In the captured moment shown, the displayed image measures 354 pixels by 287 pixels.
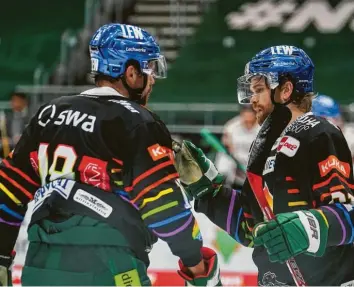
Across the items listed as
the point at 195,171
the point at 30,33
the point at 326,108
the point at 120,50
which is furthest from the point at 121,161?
the point at 30,33

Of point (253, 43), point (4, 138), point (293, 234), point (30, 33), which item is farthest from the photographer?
point (30, 33)

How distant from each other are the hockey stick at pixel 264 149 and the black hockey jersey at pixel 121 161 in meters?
0.65

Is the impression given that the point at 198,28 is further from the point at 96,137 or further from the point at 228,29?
the point at 96,137

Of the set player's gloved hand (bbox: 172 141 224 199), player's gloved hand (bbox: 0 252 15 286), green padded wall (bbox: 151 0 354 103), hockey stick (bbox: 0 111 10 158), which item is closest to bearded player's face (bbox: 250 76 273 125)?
player's gloved hand (bbox: 172 141 224 199)

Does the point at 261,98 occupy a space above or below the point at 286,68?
below

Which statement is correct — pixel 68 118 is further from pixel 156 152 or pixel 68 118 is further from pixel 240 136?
pixel 240 136

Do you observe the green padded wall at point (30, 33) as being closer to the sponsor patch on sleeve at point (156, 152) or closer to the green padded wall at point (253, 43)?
the green padded wall at point (253, 43)

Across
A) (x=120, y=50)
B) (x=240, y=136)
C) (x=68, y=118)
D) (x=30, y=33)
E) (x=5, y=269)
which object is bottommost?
(x=240, y=136)

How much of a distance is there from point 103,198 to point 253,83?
101 cm

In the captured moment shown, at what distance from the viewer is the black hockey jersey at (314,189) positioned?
3.19m

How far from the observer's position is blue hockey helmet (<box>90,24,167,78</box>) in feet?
10.3

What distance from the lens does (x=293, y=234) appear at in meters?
3.02

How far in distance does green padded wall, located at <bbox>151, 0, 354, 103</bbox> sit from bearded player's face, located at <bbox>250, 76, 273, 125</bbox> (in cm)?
697

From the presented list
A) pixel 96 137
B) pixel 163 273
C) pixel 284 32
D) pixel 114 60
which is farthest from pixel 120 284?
pixel 284 32
